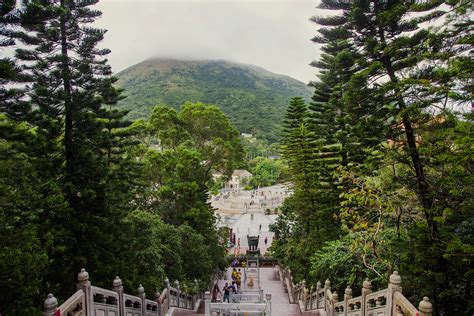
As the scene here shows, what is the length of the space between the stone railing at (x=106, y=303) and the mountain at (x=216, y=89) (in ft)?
150

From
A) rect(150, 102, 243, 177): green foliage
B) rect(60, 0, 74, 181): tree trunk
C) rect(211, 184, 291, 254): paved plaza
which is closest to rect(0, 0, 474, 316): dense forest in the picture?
rect(60, 0, 74, 181): tree trunk

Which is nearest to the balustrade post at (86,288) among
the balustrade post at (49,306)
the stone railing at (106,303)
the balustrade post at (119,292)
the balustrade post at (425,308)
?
the stone railing at (106,303)

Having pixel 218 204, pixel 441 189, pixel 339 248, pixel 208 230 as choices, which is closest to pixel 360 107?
pixel 441 189

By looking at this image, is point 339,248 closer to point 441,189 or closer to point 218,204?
point 441,189

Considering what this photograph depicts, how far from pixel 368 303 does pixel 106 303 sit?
13.4ft

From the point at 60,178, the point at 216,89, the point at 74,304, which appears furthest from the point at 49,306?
the point at 216,89

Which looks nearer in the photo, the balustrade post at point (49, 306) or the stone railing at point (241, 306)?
the balustrade post at point (49, 306)

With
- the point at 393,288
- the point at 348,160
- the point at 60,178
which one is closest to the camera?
the point at 393,288

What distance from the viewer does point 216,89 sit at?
92.7 m

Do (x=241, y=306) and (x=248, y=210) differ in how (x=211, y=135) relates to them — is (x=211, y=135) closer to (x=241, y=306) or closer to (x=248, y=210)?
(x=241, y=306)

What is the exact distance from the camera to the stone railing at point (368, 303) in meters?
4.83

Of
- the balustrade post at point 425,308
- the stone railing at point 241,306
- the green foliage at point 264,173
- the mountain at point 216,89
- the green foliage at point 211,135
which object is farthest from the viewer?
the mountain at point 216,89

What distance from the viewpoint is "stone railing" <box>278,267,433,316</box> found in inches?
190

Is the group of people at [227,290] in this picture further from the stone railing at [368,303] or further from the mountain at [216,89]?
the mountain at [216,89]
